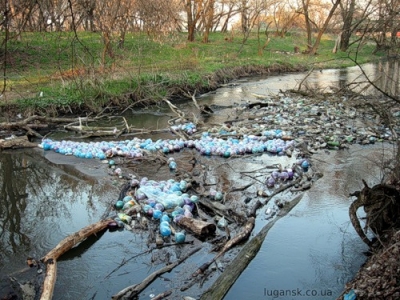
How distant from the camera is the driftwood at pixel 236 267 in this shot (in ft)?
13.8

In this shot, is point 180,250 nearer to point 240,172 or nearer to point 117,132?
point 240,172

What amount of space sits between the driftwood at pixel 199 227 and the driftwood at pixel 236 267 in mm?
565

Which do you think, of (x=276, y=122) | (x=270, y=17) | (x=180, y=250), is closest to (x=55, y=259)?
(x=180, y=250)

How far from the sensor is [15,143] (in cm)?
966

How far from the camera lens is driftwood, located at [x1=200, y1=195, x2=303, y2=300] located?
166 inches

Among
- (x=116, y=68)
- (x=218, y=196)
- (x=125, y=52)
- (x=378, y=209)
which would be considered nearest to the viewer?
(x=378, y=209)

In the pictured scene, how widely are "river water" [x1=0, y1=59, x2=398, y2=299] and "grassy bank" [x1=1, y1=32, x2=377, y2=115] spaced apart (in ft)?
6.92

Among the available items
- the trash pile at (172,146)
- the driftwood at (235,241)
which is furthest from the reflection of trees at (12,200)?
the driftwood at (235,241)

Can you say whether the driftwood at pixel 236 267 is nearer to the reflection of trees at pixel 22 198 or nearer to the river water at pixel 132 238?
the river water at pixel 132 238

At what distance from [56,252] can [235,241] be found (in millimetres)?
2216

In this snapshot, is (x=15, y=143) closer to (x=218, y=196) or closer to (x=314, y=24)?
(x=218, y=196)

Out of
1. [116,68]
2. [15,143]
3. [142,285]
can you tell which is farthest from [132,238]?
[116,68]

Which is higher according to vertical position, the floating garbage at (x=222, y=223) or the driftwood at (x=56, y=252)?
the floating garbage at (x=222, y=223)

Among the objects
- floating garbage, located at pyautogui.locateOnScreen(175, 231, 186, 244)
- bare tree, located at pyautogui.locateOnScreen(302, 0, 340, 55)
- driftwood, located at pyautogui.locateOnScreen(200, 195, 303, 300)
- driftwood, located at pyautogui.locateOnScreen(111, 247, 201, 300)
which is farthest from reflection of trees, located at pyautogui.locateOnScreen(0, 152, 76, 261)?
bare tree, located at pyautogui.locateOnScreen(302, 0, 340, 55)
